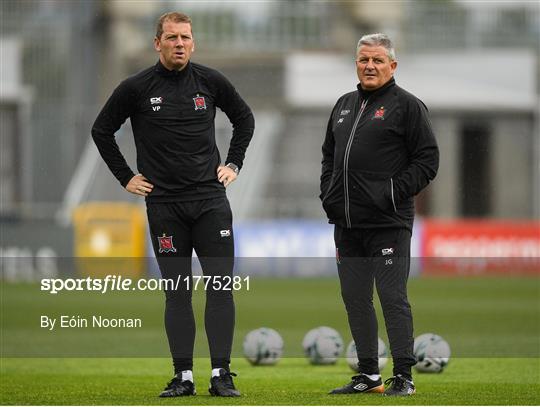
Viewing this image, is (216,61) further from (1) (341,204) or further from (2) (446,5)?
(1) (341,204)

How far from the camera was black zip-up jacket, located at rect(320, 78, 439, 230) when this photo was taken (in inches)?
325

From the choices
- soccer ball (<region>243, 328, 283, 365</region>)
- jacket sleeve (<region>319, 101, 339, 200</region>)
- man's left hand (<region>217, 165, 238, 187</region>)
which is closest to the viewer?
man's left hand (<region>217, 165, 238, 187</region>)

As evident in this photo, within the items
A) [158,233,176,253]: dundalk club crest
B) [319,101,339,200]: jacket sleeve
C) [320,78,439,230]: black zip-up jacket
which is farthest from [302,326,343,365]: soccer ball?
[158,233,176,253]: dundalk club crest

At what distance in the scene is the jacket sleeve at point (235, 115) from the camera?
27.6 feet

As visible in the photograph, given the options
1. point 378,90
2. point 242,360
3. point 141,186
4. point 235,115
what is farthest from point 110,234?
point 378,90

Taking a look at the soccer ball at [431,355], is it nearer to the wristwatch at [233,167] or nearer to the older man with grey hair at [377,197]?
the older man with grey hair at [377,197]

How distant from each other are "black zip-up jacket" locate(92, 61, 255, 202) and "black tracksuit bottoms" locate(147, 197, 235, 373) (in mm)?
104

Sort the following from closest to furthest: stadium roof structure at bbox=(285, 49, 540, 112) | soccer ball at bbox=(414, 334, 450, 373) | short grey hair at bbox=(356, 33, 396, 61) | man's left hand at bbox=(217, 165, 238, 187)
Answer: short grey hair at bbox=(356, 33, 396, 61) < man's left hand at bbox=(217, 165, 238, 187) < soccer ball at bbox=(414, 334, 450, 373) < stadium roof structure at bbox=(285, 49, 540, 112)

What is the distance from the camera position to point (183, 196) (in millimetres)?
8250

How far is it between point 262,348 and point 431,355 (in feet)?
4.61

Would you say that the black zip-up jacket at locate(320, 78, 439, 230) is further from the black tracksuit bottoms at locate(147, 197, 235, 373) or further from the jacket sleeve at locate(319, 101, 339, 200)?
the black tracksuit bottoms at locate(147, 197, 235, 373)

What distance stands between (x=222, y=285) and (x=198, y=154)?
80cm

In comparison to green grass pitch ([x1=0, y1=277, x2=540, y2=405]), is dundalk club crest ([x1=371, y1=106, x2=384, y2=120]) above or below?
above

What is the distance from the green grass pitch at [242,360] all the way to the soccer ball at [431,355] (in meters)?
0.12
